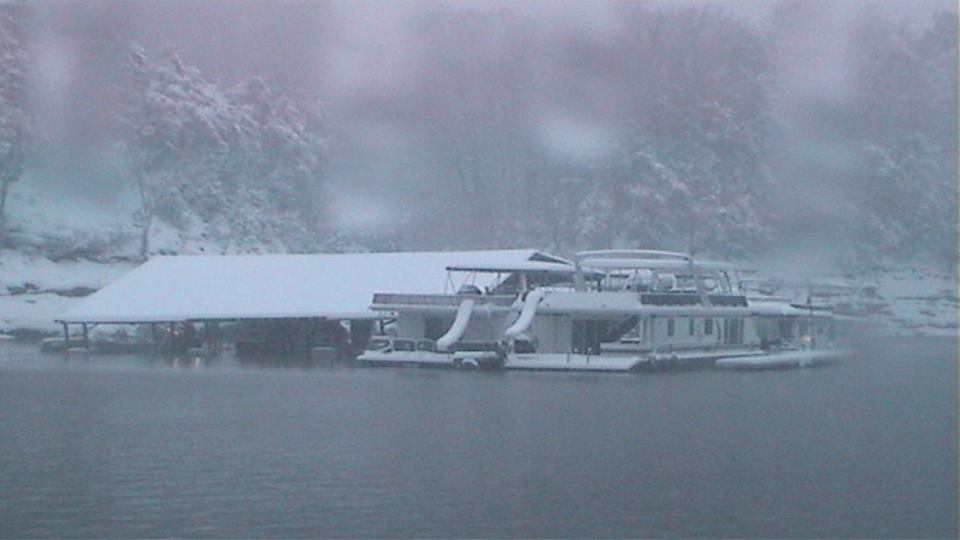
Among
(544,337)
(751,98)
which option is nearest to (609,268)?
(544,337)

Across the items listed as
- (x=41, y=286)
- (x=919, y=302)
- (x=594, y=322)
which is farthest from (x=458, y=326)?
(x=41, y=286)

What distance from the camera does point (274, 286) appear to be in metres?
24.6

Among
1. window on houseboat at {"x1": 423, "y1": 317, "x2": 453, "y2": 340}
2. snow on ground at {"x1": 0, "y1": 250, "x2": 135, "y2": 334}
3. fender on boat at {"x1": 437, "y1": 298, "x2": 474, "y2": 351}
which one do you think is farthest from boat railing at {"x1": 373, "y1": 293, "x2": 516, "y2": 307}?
snow on ground at {"x1": 0, "y1": 250, "x2": 135, "y2": 334}

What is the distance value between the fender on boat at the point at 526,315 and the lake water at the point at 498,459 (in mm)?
3678

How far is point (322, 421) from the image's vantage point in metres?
11.9

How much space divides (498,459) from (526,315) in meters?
10.0

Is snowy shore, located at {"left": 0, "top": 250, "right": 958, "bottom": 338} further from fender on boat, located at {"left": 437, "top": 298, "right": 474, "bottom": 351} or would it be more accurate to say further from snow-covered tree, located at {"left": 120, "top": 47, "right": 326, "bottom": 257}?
fender on boat, located at {"left": 437, "top": 298, "right": 474, "bottom": 351}

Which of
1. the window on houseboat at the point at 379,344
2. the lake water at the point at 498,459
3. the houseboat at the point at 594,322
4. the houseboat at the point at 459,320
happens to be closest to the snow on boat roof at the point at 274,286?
the window on houseboat at the point at 379,344

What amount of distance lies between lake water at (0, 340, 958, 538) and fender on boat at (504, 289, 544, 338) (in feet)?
12.1

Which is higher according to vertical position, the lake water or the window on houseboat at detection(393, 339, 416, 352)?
the window on houseboat at detection(393, 339, 416, 352)

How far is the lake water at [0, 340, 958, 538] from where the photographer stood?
745cm

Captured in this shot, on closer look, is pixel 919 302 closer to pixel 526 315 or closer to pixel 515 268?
pixel 526 315

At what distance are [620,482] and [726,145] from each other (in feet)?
35.5

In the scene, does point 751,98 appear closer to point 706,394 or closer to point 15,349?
point 706,394
